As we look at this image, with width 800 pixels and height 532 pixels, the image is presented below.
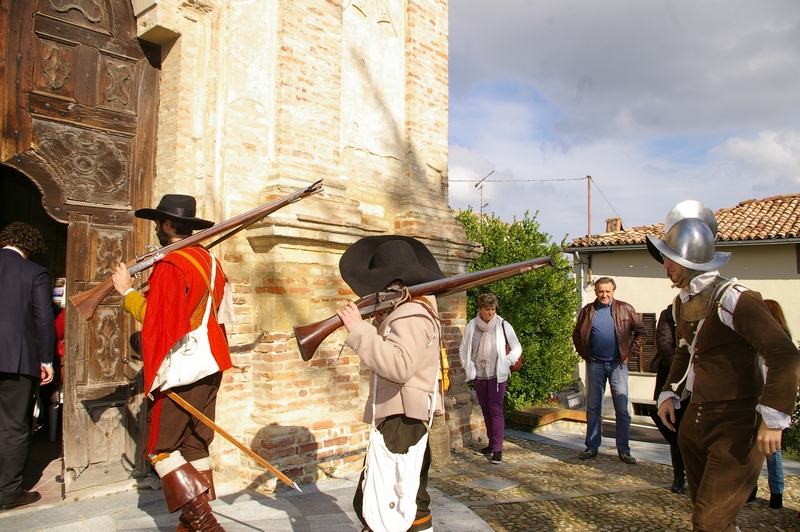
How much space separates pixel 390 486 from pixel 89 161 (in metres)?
3.72

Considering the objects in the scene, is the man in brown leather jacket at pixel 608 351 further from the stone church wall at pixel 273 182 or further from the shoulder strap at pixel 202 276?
the shoulder strap at pixel 202 276

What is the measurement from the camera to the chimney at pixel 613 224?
924 inches

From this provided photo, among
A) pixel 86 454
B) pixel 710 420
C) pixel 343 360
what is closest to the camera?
pixel 710 420

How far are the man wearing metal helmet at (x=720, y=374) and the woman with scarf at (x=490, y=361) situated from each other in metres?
3.08

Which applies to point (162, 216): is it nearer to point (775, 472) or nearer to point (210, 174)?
point (210, 174)

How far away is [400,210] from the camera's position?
6.75 metres

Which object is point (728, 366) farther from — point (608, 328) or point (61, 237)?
point (61, 237)

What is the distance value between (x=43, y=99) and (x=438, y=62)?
4368 mm

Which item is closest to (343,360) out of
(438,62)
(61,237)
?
(438,62)

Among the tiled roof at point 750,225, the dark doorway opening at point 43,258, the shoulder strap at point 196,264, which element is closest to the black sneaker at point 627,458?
the shoulder strap at point 196,264

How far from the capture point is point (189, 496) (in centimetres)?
316

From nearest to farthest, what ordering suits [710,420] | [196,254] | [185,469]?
[710,420], [185,469], [196,254]

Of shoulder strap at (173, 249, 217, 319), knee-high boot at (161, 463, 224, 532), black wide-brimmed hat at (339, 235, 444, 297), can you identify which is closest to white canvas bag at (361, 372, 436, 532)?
black wide-brimmed hat at (339, 235, 444, 297)

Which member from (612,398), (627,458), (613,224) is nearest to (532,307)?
(612,398)
